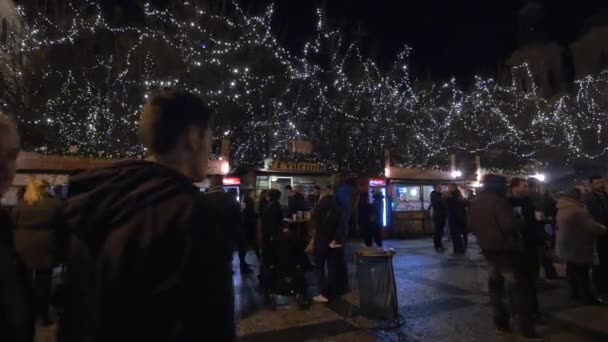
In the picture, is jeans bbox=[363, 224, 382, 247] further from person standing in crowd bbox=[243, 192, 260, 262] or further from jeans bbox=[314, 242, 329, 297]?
jeans bbox=[314, 242, 329, 297]

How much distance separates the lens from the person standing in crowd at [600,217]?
739cm

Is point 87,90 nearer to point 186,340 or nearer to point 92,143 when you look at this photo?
point 92,143

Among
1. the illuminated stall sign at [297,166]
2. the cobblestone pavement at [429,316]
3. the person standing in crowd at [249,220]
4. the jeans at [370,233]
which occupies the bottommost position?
the cobblestone pavement at [429,316]

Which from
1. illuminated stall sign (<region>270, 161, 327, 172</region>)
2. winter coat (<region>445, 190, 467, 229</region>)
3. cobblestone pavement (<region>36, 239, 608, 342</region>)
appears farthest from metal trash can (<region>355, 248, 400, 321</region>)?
illuminated stall sign (<region>270, 161, 327, 172</region>)

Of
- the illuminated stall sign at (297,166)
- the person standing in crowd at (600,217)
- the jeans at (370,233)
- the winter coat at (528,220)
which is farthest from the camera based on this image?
the illuminated stall sign at (297,166)

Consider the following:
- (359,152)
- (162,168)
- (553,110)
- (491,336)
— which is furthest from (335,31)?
(553,110)

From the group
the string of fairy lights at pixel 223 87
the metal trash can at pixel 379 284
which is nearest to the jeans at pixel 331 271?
the metal trash can at pixel 379 284

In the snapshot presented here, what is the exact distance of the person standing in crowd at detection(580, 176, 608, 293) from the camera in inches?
291

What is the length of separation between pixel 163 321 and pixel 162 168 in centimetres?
46

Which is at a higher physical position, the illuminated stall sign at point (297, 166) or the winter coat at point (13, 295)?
the illuminated stall sign at point (297, 166)

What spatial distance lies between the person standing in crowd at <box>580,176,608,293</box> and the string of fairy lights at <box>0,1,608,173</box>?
10919 mm

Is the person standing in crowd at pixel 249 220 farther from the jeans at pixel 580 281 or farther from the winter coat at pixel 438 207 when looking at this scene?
A: the jeans at pixel 580 281

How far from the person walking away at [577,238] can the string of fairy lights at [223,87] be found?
11443mm

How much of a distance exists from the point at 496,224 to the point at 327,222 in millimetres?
2910
